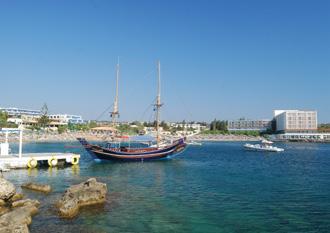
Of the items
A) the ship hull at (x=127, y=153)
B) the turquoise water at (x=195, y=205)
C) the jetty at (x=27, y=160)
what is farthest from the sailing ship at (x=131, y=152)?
the turquoise water at (x=195, y=205)

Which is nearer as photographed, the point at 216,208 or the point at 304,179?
the point at 216,208

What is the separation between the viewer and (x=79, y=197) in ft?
86.0

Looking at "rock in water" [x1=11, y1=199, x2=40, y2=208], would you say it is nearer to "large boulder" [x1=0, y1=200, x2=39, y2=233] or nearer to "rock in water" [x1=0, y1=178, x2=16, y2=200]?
"rock in water" [x1=0, y1=178, x2=16, y2=200]

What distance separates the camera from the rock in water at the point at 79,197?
23672 millimetres

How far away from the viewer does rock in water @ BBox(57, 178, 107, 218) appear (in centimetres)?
2367

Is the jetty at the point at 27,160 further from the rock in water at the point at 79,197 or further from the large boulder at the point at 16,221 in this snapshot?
the large boulder at the point at 16,221

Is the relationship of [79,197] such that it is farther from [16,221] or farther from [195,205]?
[195,205]

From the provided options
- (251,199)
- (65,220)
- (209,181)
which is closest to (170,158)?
(209,181)

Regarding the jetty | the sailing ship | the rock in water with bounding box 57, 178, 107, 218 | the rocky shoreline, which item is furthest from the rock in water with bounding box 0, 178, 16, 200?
the sailing ship

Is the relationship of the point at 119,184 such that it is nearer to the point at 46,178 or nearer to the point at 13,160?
the point at 46,178

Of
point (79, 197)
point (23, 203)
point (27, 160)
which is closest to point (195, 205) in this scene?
point (79, 197)

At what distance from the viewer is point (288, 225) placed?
22141mm

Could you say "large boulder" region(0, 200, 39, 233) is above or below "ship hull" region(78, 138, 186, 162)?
below

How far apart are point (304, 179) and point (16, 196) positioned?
109ft
